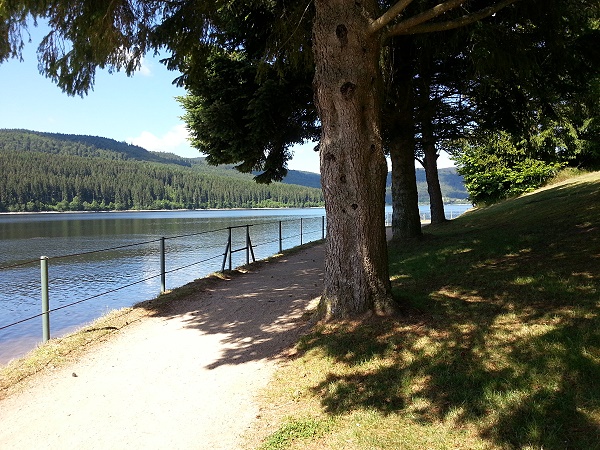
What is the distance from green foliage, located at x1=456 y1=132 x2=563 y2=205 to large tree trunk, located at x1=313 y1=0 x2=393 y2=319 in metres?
21.1

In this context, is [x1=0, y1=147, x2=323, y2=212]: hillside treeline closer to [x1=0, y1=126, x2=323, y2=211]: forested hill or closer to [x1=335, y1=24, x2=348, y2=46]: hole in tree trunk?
[x1=0, y1=126, x2=323, y2=211]: forested hill

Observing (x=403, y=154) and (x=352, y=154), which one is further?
(x=403, y=154)

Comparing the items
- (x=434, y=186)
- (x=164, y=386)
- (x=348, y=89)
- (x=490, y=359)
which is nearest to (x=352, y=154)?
(x=348, y=89)

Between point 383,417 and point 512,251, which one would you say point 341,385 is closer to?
point 383,417

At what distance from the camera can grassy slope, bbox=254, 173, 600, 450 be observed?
306 cm

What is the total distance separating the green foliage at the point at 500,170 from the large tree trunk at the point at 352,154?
2108cm

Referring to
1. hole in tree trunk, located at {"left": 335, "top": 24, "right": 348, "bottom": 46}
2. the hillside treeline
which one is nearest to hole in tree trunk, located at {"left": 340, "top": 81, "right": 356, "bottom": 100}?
hole in tree trunk, located at {"left": 335, "top": 24, "right": 348, "bottom": 46}

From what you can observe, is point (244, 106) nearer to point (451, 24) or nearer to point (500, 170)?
point (451, 24)

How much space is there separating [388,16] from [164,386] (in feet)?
14.8

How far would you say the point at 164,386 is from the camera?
459 cm

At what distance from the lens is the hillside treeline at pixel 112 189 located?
11607 cm

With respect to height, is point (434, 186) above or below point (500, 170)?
below

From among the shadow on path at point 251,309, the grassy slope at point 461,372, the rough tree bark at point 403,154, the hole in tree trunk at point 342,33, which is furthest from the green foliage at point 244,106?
the grassy slope at point 461,372

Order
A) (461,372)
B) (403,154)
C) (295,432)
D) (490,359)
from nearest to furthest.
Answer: (295,432), (461,372), (490,359), (403,154)
